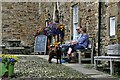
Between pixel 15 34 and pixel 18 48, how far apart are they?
0.87 meters

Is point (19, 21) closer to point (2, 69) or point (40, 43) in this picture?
point (40, 43)

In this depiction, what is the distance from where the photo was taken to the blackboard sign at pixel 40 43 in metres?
16.1

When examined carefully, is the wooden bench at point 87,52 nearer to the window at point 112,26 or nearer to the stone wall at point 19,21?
the window at point 112,26

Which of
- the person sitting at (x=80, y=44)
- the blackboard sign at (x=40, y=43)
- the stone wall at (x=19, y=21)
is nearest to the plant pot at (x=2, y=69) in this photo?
the person sitting at (x=80, y=44)

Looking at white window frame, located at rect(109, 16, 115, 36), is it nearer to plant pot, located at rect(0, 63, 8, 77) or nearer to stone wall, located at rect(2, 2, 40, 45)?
plant pot, located at rect(0, 63, 8, 77)

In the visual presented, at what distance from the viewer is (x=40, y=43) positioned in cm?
1634

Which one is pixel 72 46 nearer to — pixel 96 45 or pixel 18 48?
pixel 96 45

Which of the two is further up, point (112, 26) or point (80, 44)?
point (112, 26)

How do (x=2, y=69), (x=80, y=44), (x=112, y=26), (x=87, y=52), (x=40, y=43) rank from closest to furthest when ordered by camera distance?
(x=2, y=69)
(x=112, y=26)
(x=80, y=44)
(x=87, y=52)
(x=40, y=43)

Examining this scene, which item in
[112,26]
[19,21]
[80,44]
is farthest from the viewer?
[19,21]

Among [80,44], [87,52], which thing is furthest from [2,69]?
[87,52]

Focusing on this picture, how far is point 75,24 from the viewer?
1243 cm

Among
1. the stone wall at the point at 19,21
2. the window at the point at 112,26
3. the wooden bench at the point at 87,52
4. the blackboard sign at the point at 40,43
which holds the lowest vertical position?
the wooden bench at the point at 87,52

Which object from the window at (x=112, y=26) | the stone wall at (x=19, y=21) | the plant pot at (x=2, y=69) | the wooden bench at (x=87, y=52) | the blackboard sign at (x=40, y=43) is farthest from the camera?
the stone wall at (x=19, y=21)
